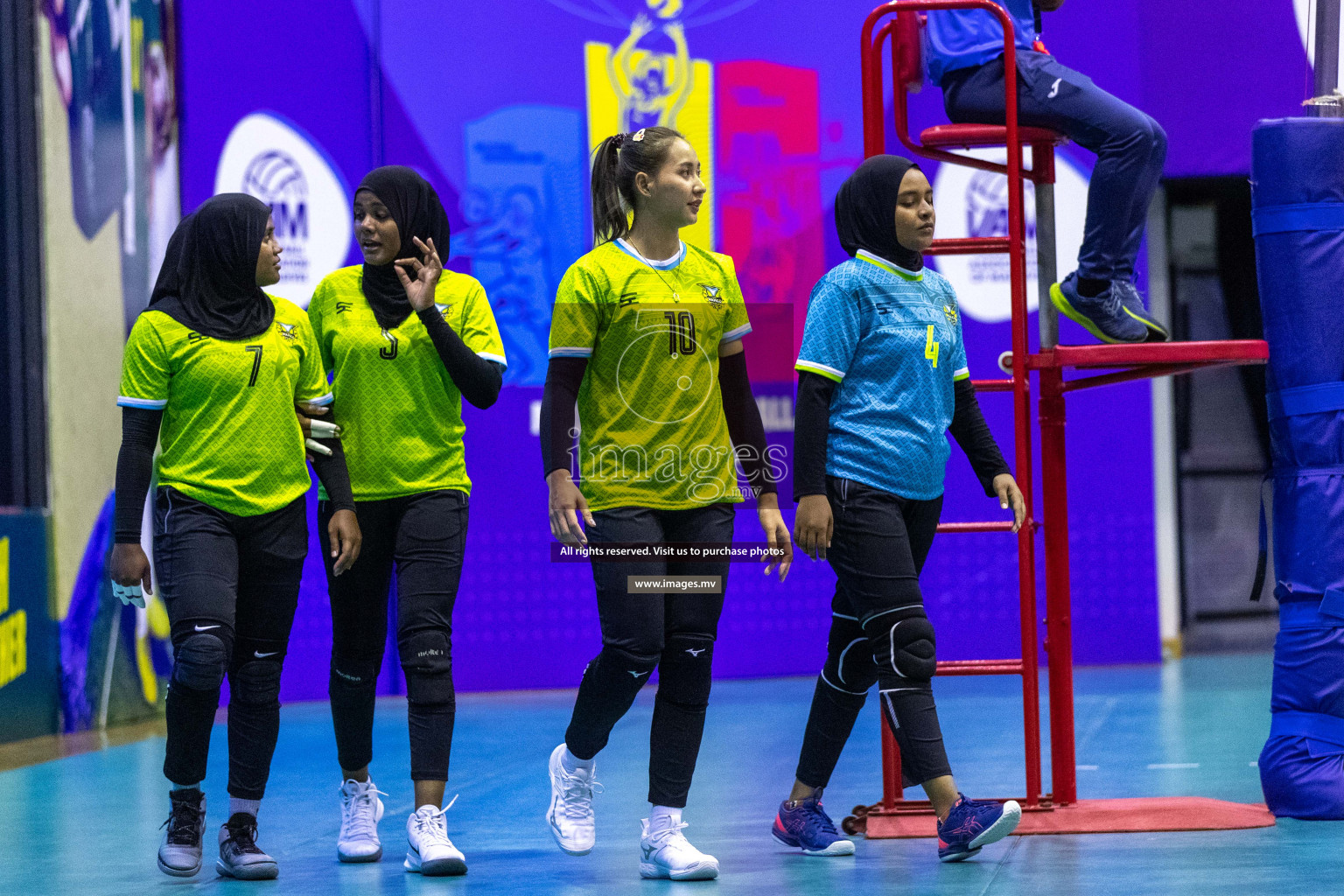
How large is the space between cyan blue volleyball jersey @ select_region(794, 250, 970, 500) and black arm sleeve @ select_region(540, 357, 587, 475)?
1.77 ft

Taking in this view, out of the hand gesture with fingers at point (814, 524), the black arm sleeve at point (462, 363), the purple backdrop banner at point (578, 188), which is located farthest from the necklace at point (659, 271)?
the purple backdrop banner at point (578, 188)

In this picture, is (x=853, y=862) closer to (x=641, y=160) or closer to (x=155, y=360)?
(x=641, y=160)

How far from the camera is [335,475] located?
11.8ft

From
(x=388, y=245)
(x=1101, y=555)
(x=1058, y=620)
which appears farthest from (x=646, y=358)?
(x=1101, y=555)

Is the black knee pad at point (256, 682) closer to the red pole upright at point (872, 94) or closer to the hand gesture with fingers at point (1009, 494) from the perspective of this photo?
the hand gesture with fingers at point (1009, 494)

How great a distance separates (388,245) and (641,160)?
2.20ft

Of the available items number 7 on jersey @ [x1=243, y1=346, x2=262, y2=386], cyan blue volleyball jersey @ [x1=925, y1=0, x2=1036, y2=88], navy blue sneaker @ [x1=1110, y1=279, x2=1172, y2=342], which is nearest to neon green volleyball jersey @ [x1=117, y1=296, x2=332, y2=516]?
number 7 on jersey @ [x1=243, y1=346, x2=262, y2=386]

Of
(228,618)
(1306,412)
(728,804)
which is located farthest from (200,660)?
(1306,412)

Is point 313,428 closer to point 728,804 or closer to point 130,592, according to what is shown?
point 130,592

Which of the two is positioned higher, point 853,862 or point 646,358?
point 646,358

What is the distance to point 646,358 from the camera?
3.49 metres

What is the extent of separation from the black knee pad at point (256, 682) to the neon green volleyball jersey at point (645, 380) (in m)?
0.90

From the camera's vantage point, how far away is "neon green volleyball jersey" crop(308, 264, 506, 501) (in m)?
3.66

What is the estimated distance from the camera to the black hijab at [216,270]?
3.58 metres
